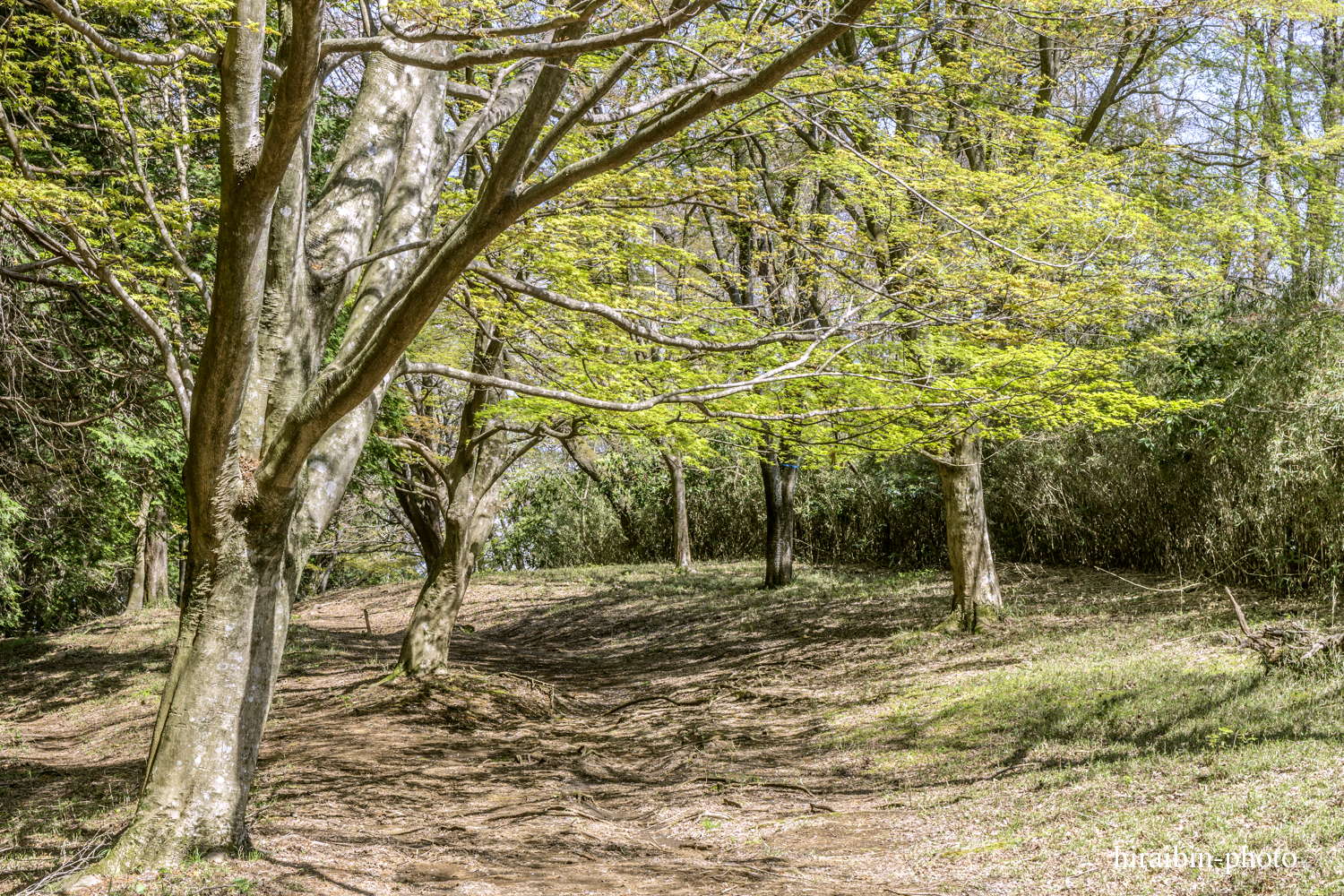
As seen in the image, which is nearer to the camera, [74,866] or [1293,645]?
[74,866]

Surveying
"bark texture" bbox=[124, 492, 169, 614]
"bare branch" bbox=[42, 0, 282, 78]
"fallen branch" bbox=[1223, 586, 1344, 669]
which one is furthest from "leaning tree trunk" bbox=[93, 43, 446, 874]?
"bark texture" bbox=[124, 492, 169, 614]

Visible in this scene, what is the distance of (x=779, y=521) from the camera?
49.3 ft

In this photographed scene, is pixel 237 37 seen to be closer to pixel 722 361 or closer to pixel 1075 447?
pixel 722 361

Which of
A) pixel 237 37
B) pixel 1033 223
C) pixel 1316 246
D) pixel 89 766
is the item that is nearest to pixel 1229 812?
pixel 237 37

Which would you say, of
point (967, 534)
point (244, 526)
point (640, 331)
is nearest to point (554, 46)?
point (640, 331)

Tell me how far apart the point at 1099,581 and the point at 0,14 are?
44.1 feet

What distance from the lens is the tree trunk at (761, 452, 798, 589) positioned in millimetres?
14977

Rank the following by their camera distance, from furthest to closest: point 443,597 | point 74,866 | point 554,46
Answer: point 443,597
point 74,866
point 554,46

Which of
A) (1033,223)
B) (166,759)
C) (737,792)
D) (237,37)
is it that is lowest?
(737,792)

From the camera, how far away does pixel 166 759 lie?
4.28 m

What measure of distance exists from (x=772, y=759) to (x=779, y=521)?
746 centimetres

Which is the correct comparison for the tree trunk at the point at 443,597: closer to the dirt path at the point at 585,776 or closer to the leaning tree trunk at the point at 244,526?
the dirt path at the point at 585,776

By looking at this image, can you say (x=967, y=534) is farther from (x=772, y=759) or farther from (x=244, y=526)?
(x=244, y=526)

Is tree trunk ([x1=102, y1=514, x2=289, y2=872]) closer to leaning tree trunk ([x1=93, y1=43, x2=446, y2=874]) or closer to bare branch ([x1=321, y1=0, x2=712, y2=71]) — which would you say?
leaning tree trunk ([x1=93, y1=43, x2=446, y2=874])
